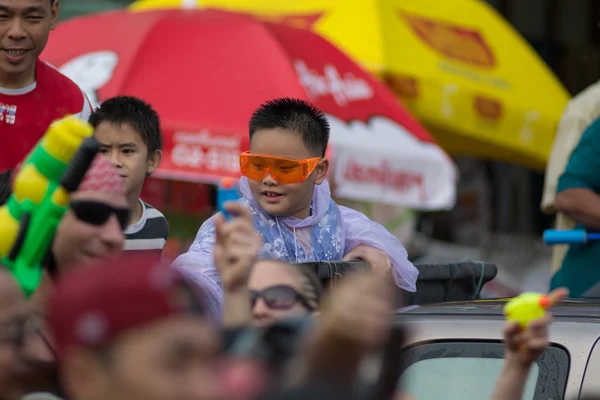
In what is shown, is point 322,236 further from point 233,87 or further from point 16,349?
point 233,87

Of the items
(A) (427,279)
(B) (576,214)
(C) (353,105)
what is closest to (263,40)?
(C) (353,105)

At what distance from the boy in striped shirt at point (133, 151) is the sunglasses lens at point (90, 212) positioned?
159 centimetres

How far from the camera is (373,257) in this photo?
13.1 feet

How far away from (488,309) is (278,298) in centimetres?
130

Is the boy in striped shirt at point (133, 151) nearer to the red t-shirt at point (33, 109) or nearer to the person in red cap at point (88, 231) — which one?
the red t-shirt at point (33, 109)

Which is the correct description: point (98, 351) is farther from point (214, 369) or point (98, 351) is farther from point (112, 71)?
point (112, 71)

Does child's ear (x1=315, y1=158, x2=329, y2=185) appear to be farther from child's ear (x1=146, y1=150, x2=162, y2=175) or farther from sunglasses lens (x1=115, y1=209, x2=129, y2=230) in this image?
sunglasses lens (x1=115, y1=209, x2=129, y2=230)

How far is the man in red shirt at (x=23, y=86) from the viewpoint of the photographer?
12.6ft

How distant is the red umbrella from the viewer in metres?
6.95

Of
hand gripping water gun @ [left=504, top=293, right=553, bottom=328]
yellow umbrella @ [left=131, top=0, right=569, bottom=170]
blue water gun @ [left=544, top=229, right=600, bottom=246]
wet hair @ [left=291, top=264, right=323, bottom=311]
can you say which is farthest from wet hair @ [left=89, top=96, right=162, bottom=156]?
yellow umbrella @ [left=131, top=0, right=569, bottom=170]

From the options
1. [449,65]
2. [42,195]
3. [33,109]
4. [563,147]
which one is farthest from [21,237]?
[449,65]

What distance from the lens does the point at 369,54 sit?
9328 mm

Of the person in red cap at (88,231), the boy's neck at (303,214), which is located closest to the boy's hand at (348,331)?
the person in red cap at (88,231)

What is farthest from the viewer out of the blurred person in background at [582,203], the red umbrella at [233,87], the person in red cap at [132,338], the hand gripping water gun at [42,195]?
the red umbrella at [233,87]
